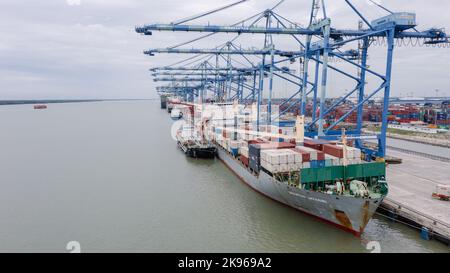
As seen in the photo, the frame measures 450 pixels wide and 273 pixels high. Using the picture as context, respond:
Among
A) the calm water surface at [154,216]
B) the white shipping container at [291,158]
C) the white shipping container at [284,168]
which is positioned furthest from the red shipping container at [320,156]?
the calm water surface at [154,216]

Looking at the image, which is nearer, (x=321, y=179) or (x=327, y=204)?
(x=327, y=204)

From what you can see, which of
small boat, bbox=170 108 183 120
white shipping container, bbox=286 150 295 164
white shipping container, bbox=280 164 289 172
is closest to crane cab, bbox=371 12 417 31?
white shipping container, bbox=286 150 295 164

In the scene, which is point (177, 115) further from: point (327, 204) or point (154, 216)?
point (327, 204)

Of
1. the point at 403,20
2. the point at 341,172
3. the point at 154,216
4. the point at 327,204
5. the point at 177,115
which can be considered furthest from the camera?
the point at 177,115

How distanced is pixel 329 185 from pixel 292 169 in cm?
239

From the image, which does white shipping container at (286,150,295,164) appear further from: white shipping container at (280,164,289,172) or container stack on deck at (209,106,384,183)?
white shipping container at (280,164,289,172)

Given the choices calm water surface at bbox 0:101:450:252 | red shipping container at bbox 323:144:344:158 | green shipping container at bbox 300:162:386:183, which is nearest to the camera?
calm water surface at bbox 0:101:450:252

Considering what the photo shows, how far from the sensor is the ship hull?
555 inches

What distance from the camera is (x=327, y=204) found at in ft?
49.8

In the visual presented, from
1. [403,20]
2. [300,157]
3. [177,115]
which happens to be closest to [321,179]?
[300,157]

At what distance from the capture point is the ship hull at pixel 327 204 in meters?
14.1

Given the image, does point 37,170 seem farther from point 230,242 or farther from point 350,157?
point 350,157

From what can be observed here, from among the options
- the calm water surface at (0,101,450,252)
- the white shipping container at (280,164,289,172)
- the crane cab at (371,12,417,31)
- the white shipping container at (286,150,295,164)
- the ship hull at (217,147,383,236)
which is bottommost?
the calm water surface at (0,101,450,252)

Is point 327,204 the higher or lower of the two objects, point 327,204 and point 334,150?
the lower
